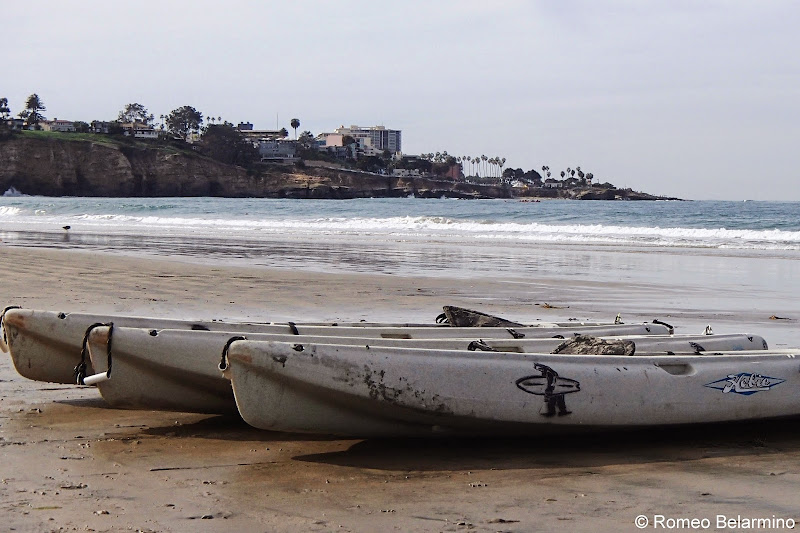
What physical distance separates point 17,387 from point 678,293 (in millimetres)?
9039

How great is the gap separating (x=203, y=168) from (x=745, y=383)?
11854 cm

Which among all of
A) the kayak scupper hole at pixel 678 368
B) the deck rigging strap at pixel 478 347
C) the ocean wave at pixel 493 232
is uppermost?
the deck rigging strap at pixel 478 347

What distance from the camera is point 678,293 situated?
40.4 ft

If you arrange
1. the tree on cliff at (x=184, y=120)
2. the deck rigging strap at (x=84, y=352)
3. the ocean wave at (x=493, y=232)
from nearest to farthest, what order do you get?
the deck rigging strap at (x=84, y=352) → the ocean wave at (x=493, y=232) → the tree on cliff at (x=184, y=120)

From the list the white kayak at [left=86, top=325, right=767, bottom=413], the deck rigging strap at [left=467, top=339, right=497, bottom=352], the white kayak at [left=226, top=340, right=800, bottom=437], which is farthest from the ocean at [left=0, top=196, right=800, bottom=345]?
the white kayak at [left=86, top=325, right=767, bottom=413]

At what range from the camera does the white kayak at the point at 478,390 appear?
14.5 feet

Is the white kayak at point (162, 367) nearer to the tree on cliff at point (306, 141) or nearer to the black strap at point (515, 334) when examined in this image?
the black strap at point (515, 334)

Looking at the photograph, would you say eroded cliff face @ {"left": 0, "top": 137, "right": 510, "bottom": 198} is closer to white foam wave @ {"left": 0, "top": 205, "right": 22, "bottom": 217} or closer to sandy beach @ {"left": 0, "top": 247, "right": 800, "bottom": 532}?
white foam wave @ {"left": 0, "top": 205, "right": 22, "bottom": 217}

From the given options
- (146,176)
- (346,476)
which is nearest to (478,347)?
(346,476)

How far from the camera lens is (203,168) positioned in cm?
11944

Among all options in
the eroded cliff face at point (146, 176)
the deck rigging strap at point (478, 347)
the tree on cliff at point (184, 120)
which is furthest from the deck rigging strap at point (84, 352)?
the tree on cliff at point (184, 120)

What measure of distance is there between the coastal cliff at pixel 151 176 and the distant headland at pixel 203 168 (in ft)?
0.40

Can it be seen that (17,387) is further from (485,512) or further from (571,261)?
(571,261)

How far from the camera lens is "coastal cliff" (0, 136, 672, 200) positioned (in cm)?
10800
